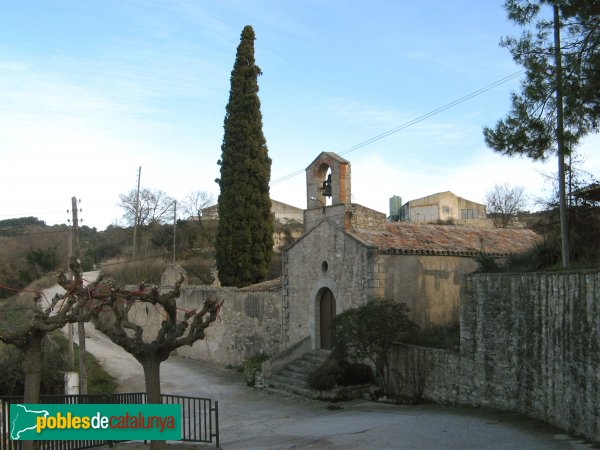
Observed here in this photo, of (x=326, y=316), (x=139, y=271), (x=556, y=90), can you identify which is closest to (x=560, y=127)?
(x=556, y=90)

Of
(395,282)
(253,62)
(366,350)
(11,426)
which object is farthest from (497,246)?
(11,426)

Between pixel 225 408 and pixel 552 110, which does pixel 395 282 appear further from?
pixel 552 110

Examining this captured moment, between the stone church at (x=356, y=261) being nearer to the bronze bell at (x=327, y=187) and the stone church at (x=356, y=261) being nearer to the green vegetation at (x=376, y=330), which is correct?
the bronze bell at (x=327, y=187)

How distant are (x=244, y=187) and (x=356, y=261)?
30.8 ft

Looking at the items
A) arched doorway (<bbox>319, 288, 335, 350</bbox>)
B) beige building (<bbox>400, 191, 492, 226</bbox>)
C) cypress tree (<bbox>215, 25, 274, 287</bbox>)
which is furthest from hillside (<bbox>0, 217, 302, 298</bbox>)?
arched doorway (<bbox>319, 288, 335, 350</bbox>)

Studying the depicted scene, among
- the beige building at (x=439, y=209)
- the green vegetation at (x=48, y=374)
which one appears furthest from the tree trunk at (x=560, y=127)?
the beige building at (x=439, y=209)

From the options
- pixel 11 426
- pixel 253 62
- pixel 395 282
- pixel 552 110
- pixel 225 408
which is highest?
pixel 253 62

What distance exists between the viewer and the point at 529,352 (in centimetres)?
1210

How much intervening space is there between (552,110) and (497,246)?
425 inches

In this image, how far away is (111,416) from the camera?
9938mm

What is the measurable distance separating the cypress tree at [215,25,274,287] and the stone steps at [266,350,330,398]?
7.37 meters

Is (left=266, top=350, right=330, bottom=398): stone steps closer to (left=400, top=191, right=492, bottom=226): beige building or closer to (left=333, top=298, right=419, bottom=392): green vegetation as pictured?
(left=333, top=298, right=419, bottom=392): green vegetation

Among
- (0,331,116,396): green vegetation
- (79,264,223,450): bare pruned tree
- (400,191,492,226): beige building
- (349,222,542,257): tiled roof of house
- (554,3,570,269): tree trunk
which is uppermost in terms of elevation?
(400,191,492,226): beige building

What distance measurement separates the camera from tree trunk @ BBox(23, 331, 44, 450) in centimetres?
943
